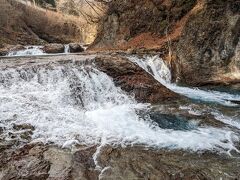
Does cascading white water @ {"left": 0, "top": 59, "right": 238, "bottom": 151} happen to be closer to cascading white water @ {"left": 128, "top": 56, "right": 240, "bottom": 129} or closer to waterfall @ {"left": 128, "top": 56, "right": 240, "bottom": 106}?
cascading white water @ {"left": 128, "top": 56, "right": 240, "bottom": 129}

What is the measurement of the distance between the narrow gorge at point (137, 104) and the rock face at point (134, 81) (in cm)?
3

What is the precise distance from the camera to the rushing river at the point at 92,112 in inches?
263

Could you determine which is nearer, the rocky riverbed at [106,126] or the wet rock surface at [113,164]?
the wet rock surface at [113,164]

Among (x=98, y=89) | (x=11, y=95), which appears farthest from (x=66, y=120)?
(x=98, y=89)

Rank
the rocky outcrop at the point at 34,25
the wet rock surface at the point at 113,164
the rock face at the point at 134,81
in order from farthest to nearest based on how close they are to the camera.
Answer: the rocky outcrop at the point at 34,25 < the rock face at the point at 134,81 < the wet rock surface at the point at 113,164

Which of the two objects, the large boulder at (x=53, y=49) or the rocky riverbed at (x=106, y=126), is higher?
the large boulder at (x=53, y=49)

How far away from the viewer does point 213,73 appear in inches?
480

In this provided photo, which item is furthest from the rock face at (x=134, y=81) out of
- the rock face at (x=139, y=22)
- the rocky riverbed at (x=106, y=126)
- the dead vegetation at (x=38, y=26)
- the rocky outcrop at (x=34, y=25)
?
the dead vegetation at (x=38, y=26)

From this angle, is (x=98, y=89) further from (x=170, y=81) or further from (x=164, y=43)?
(x=164, y=43)

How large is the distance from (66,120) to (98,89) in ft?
8.89

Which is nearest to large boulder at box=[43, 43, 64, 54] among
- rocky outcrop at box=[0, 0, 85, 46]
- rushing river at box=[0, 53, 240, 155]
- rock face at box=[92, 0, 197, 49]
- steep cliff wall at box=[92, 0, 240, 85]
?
rock face at box=[92, 0, 197, 49]

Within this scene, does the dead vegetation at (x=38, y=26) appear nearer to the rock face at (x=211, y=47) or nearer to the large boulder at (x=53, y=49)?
the large boulder at (x=53, y=49)

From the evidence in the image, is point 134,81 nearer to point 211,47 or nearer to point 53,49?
point 211,47

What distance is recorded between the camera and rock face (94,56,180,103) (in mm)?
10109
